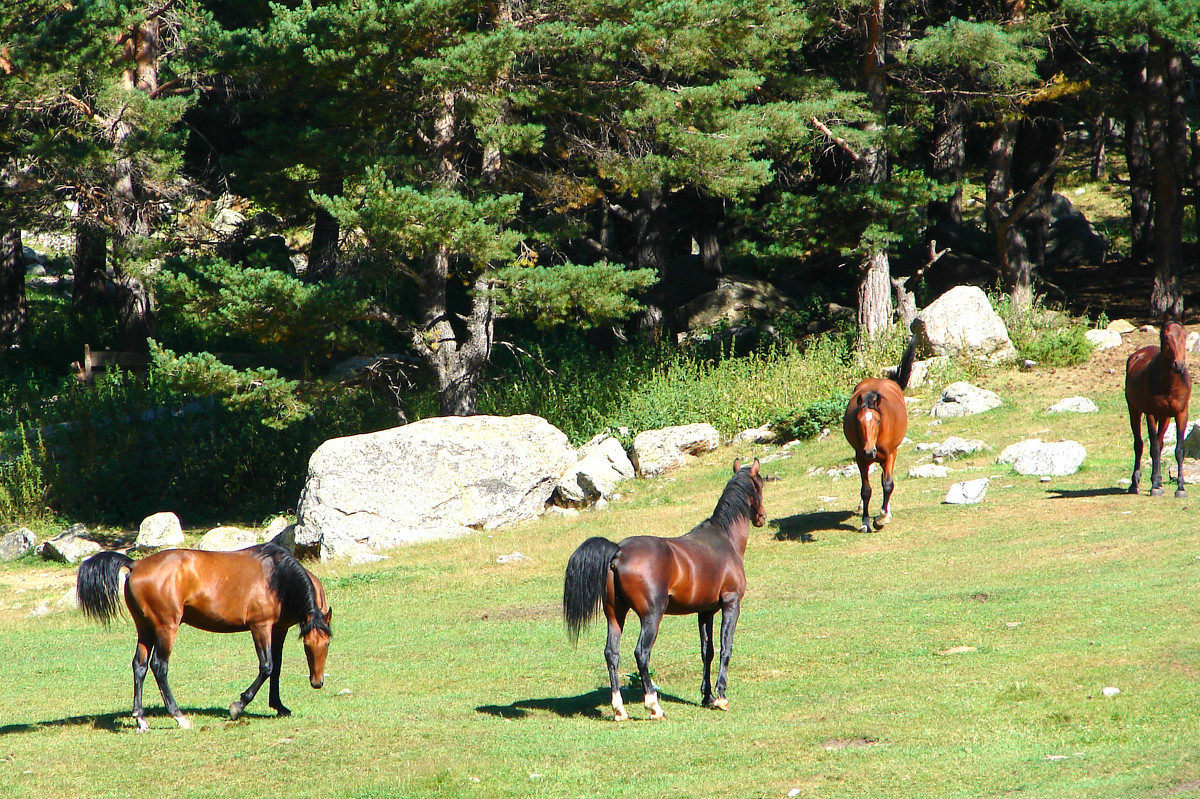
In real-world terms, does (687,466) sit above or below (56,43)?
below

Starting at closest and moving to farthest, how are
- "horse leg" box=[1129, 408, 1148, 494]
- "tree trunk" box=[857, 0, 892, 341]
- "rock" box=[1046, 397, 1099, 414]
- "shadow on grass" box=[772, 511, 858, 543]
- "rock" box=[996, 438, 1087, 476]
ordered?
"horse leg" box=[1129, 408, 1148, 494], "shadow on grass" box=[772, 511, 858, 543], "rock" box=[996, 438, 1087, 476], "rock" box=[1046, 397, 1099, 414], "tree trunk" box=[857, 0, 892, 341]

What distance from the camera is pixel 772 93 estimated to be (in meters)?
24.9

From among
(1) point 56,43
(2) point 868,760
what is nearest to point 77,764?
(2) point 868,760

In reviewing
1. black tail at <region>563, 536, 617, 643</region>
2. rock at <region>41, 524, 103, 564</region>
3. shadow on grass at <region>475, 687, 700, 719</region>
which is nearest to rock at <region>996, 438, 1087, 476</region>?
shadow on grass at <region>475, 687, 700, 719</region>

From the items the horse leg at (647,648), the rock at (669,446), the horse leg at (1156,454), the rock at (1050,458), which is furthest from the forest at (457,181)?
the horse leg at (647,648)

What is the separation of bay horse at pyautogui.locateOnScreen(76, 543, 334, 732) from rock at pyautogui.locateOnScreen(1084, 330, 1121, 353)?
20490mm

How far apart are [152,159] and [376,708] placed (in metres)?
17.5

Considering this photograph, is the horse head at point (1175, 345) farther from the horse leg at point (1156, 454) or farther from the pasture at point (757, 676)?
the pasture at point (757, 676)

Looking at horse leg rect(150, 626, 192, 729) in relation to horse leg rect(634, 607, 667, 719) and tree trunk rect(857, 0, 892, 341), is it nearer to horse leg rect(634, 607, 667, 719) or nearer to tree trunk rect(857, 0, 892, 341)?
horse leg rect(634, 607, 667, 719)

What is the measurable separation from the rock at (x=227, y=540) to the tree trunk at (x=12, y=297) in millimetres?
15959

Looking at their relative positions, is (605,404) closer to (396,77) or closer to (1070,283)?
(396,77)

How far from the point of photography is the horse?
1423cm

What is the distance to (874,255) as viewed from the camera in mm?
25125

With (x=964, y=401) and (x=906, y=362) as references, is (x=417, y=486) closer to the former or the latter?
(x=906, y=362)
